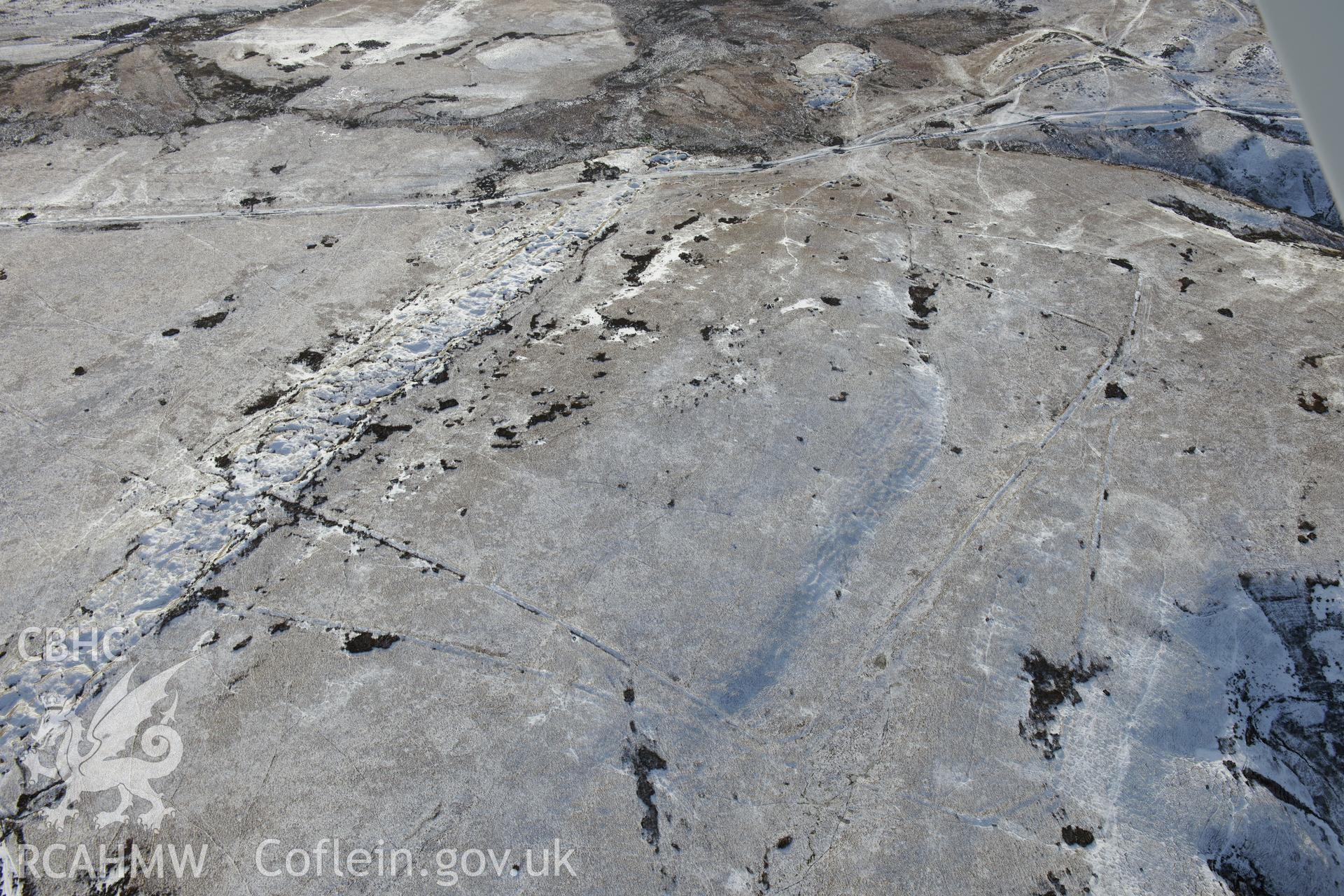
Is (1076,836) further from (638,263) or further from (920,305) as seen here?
(638,263)

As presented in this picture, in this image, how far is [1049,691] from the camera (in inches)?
175

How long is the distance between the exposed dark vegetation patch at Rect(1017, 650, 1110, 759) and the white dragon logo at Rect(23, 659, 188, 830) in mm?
4858

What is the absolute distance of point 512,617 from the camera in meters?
4.67

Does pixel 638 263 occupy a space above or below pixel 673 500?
above

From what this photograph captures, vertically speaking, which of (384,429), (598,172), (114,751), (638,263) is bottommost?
(114,751)

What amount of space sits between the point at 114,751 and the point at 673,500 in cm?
361

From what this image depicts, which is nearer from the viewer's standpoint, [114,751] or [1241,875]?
[1241,875]

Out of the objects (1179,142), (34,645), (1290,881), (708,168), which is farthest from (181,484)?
(1179,142)

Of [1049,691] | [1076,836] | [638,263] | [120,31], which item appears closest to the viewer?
[1076,836]

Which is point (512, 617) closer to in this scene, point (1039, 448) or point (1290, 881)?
point (1039, 448)

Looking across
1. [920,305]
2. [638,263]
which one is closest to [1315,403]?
[920,305]

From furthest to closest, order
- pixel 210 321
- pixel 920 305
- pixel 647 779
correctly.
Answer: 1. pixel 210 321
2. pixel 920 305
3. pixel 647 779

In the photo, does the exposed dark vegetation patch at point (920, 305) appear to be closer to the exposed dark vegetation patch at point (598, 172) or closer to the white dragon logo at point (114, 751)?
the exposed dark vegetation patch at point (598, 172)

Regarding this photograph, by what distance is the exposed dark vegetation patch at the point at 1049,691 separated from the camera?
13.9ft
